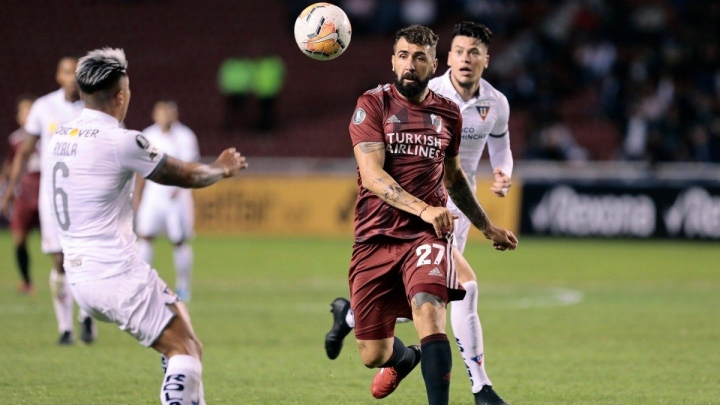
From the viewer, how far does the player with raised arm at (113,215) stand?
5.67 metres

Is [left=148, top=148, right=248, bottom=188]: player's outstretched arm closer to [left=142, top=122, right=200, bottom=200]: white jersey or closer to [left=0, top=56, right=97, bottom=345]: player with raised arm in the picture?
[left=0, top=56, right=97, bottom=345]: player with raised arm

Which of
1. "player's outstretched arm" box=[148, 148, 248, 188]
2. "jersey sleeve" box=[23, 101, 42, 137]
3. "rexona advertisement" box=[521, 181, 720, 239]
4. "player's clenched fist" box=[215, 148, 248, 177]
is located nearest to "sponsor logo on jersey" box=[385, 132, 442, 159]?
"player's clenched fist" box=[215, 148, 248, 177]

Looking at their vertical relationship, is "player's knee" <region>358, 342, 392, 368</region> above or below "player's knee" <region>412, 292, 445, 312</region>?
below

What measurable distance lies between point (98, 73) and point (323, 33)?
2.15 meters

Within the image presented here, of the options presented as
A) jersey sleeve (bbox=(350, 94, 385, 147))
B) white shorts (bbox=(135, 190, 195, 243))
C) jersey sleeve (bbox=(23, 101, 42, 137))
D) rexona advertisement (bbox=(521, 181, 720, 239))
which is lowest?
rexona advertisement (bbox=(521, 181, 720, 239))

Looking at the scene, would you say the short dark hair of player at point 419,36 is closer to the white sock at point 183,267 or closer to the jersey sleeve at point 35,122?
the jersey sleeve at point 35,122

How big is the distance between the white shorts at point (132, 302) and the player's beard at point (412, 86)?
6.45 feet

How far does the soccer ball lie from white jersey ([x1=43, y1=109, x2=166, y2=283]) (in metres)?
2.07

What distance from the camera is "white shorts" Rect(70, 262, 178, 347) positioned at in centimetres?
568

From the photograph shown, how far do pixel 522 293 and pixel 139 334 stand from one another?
31.2 ft

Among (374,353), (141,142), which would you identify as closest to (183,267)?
(374,353)

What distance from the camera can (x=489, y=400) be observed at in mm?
7160

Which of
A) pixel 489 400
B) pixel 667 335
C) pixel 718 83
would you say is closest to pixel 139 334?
pixel 489 400

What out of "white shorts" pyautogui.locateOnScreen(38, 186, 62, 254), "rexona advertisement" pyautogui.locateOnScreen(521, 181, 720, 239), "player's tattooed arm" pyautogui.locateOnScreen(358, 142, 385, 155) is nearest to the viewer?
"player's tattooed arm" pyautogui.locateOnScreen(358, 142, 385, 155)
